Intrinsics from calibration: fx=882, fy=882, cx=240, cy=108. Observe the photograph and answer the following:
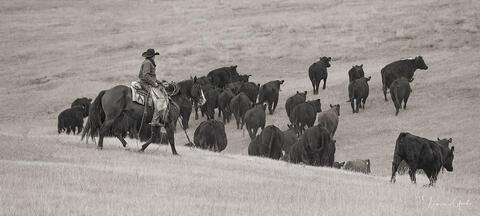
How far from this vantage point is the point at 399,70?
36.6 meters

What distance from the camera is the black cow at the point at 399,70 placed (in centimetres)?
3596

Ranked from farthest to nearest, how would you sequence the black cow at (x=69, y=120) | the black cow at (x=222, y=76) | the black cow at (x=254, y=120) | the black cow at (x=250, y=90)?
the black cow at (x=222, y=76), the black cow at (x=250, y=90), the black cow at (x=69, y=120), the black cow at (x=254, y=120)

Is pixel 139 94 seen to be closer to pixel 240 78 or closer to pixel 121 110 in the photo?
pixel 121 110

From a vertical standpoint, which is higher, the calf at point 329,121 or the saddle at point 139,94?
the saddle at point 139,94

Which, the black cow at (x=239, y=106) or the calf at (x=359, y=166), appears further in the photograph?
the black cow at (x=239, y=106)

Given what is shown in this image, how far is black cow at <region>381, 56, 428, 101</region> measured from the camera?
118 feet

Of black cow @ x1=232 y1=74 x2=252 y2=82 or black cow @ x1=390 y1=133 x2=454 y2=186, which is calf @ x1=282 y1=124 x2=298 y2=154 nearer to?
black cow @ x1=390 y1=133 x2=454 y2=186

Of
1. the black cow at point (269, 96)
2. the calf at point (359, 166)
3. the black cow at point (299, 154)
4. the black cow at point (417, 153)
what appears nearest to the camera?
the black cow at point (417, 153)

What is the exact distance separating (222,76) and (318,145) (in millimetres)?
18886

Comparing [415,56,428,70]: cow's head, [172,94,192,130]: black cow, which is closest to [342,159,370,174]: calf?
[172,94,192,130]: black cow

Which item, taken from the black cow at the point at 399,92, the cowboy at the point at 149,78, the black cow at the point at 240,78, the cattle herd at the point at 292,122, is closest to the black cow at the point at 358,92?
the cattle herd at the point at 292,122

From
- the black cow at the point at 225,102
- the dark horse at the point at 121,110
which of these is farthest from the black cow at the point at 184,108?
the dark horse at the point at 121,110

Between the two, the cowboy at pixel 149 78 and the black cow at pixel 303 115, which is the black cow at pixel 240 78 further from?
the cowboy at pixel 149 78

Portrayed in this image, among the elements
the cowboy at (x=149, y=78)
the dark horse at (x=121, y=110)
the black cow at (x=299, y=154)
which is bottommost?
the black cow at (x=299, y=154)
